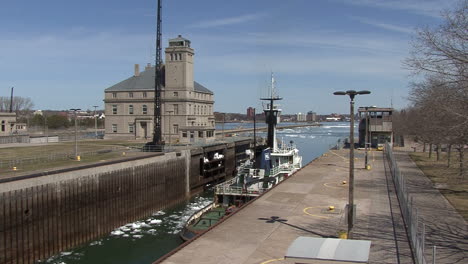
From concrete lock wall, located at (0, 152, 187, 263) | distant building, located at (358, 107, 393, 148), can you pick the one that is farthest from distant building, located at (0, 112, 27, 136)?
distant building, located at (358, 107, 393, 148)

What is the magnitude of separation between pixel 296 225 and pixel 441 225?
27.1 feet

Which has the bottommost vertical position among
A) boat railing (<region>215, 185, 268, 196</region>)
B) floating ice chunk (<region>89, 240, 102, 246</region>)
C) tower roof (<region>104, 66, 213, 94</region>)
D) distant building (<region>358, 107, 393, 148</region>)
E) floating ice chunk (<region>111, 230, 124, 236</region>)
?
floating ice chunk (<region>89, 240, 102, 246</region>)

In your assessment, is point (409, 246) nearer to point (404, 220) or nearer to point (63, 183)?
point (404, 220)

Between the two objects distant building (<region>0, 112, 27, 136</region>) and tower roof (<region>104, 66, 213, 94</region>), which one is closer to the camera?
distant building (<region>0, 112, 27, 136</region>)

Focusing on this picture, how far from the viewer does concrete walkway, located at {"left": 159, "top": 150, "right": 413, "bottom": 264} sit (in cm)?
1845

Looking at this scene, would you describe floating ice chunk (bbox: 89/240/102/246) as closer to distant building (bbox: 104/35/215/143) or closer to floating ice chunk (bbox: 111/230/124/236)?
floating ice chunk (bbox: 111/230/124/236)

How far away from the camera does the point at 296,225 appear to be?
23.6m

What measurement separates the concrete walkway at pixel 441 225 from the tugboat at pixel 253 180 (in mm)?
12395

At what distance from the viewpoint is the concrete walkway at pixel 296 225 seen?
18453 millimetres

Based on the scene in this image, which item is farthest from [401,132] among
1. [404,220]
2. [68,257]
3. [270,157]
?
[68,257]

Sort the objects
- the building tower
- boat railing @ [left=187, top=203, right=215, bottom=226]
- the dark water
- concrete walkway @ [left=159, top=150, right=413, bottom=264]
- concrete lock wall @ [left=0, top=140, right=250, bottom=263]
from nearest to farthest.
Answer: concrete walkway @ [left=159, top=150, right=413, bottom=264], concrete lock wall @ [left=0, top=140, right=250, bottom=263], the dark water, boat railing @ [left=187, top=203, right=215, bottom=226], the building tower

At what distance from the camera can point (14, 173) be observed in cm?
3142

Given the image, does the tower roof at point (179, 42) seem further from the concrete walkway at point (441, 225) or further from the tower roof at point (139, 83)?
the concrete walkway at point (441, 225)

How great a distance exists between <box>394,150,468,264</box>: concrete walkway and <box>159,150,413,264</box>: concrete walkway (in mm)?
1419
